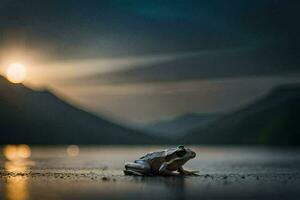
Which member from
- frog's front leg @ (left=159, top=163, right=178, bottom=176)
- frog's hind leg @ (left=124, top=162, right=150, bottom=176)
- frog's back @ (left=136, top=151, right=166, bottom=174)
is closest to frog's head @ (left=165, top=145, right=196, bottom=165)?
frog's back @ (left=136, top=151, right=166, bottom=174)

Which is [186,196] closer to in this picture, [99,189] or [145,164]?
[99,189]

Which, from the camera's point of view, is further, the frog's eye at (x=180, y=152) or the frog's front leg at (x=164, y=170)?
the frog's front leg at (x=164, y=170)

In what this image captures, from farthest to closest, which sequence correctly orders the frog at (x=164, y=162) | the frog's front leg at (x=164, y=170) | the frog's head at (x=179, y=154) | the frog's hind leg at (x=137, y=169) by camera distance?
A: the frog's hind leg at (x=137, y=169) < the frog's front leg at (x=164, y=170) < the frog at (x=164, y=162) < the frog's head at (x=179, y=154)

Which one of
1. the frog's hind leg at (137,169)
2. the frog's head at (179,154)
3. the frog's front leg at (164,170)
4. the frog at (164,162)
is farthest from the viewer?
the frog's hind leg at (137,169)

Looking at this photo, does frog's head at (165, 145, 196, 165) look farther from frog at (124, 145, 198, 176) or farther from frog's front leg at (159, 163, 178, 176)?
frog's front leg at (159, 163, 178, 176)

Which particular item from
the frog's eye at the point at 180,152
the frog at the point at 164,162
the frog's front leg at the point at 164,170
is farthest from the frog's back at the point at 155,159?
the frog's eye at the point at 180,152

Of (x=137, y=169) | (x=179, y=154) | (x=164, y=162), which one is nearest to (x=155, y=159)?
(x=164, y=162)

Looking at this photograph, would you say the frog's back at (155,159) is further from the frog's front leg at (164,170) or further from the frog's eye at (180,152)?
the frog's eye at (180,152)

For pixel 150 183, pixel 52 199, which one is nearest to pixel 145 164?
pixel 150 183

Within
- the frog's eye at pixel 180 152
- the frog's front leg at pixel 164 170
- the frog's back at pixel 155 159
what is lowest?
the frog's front leg at pixel 164 170

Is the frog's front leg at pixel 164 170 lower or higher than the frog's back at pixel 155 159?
lower
